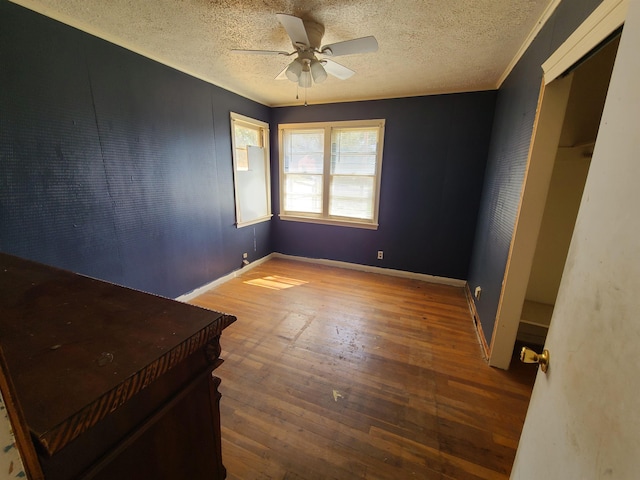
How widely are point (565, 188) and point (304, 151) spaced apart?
3.09m

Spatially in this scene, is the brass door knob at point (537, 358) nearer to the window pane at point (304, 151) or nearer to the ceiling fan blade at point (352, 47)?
the ceiling fan blade at point (352, 47)

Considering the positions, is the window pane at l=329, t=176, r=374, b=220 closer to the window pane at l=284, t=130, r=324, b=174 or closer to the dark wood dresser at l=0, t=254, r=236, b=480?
the window pane at l=284, t=130, r=324, b=174

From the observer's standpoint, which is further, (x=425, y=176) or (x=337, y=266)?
(x=337, y=266)

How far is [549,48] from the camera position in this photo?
1.59 metres

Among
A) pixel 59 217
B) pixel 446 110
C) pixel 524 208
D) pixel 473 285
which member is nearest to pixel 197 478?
pixel 59 217

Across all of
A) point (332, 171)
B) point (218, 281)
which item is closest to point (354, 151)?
point (332, 171)

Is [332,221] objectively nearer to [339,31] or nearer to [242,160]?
[242,160]

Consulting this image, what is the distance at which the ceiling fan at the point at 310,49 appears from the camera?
170cm

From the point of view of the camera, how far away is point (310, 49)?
1932 mm

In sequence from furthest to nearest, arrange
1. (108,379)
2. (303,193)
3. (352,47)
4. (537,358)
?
(303,193)
(352,47)
(537,358)
(108,379)

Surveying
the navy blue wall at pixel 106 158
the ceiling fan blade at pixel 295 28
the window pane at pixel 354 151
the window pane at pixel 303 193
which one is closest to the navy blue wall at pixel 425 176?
the window pane at pixel 354 151

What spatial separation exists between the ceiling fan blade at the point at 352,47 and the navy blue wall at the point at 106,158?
1681 millimetres

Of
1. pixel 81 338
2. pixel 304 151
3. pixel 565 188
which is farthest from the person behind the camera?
pixel 304 151

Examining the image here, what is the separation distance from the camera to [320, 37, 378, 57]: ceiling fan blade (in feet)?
5.78
